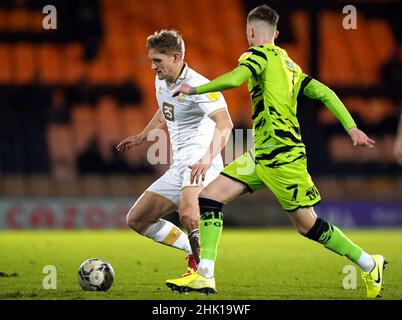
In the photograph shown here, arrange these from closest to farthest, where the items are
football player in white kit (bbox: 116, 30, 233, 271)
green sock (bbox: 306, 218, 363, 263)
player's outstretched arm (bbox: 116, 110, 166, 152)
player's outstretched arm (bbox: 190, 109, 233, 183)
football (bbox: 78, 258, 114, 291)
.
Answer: green sock (bbox: 306, 218, 363, 263) < football (bbox: 78, 258, 114, 291) < player's outstretched arm (bbox: 190, 109, 233, 183) < football player in white kit (bbox: 116, 30, 233, 271) < player's outstretched arm (bbox: 116, 110, 166, 152)

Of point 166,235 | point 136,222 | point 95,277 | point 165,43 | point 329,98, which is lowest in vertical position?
point 95,277

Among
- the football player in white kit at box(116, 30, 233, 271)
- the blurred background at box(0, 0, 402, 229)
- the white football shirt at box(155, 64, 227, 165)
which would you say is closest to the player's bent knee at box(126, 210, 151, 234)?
the football player in white kit at box(116, 30, 233, 271)

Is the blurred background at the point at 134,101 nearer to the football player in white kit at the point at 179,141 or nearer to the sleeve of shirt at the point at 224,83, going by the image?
the football player in white kit at the point at 179,141

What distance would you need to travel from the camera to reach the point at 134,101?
1906 centimetres

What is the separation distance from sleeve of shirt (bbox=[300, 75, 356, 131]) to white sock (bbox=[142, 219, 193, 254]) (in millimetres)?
1721

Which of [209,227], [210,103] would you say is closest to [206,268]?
[209,227]

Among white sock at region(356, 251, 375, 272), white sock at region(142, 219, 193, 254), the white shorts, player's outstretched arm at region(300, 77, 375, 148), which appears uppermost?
player's outstretched arm at region(300, 77, 375, 148)

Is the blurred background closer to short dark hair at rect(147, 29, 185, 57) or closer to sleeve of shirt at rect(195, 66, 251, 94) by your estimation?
short dark hair at rect(147, 29, 185, 57)

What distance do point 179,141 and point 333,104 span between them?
4.86 ft

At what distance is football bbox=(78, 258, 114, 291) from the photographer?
6559 millimetres

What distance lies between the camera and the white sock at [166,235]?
7.34 meters

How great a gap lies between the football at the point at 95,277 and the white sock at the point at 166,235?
756mm

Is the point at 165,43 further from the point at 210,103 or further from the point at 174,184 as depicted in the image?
the point at 174,184
